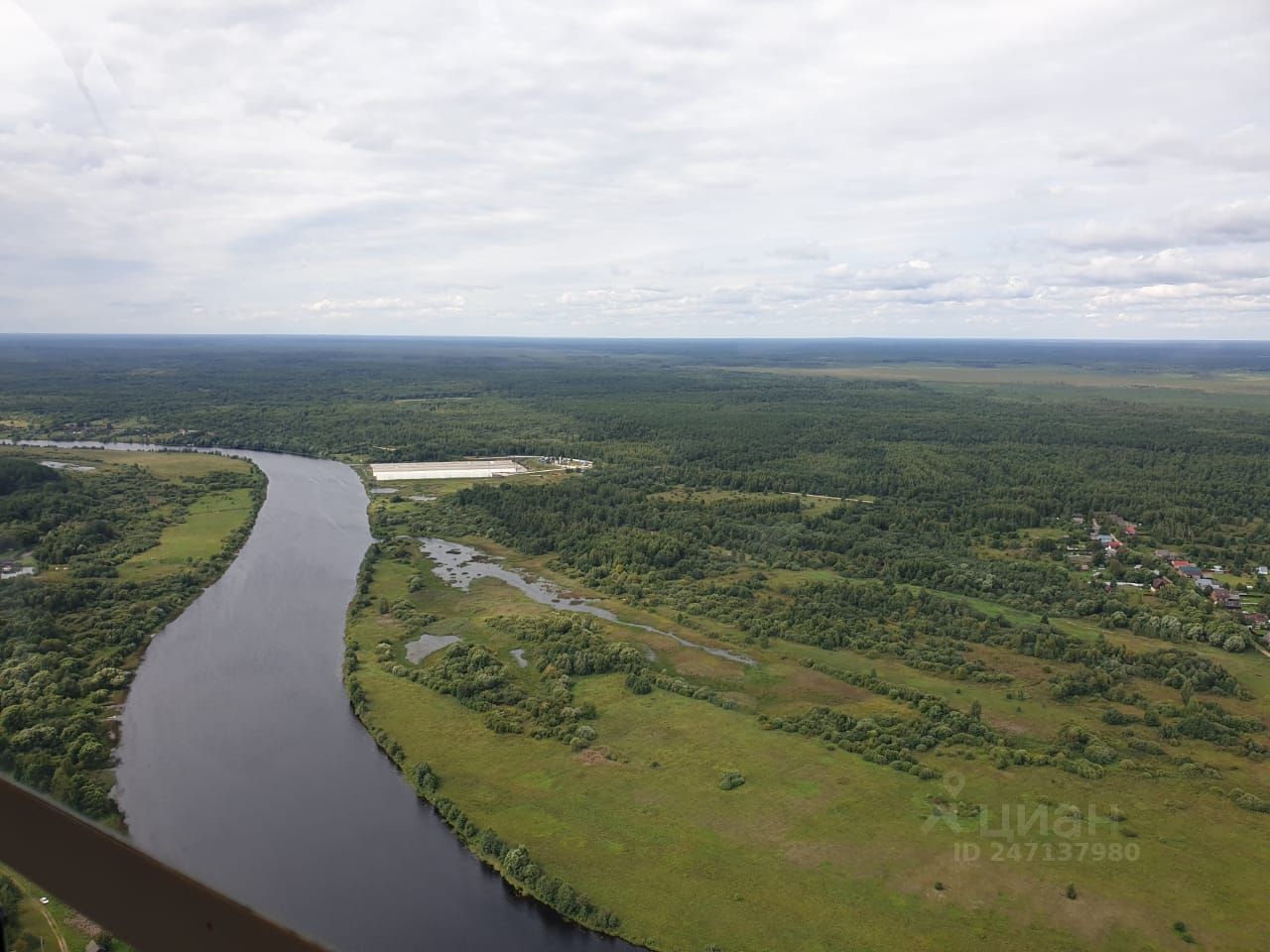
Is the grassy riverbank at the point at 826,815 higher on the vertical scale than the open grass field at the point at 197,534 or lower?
lower

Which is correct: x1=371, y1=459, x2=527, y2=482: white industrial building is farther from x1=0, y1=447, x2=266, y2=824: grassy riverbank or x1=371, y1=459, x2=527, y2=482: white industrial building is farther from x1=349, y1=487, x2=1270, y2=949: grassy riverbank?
x1=349, y1=487, x2=1270, y2=949: grassy riverbank

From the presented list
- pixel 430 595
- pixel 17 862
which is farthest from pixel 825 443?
pixel 17 862

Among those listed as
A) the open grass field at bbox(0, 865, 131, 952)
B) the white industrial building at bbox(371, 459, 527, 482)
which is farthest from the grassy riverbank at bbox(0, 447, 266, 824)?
the white industrial building at bbox(371, 459, 527, 482)

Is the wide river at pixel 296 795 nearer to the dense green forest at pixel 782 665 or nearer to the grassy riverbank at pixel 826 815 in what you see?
the dense green forest at pixel 782 665

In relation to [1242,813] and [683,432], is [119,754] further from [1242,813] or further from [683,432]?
[683,432]

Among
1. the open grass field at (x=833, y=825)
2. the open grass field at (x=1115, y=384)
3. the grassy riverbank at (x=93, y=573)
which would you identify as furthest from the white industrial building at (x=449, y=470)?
the open grass field at (x=1115, y=384)
